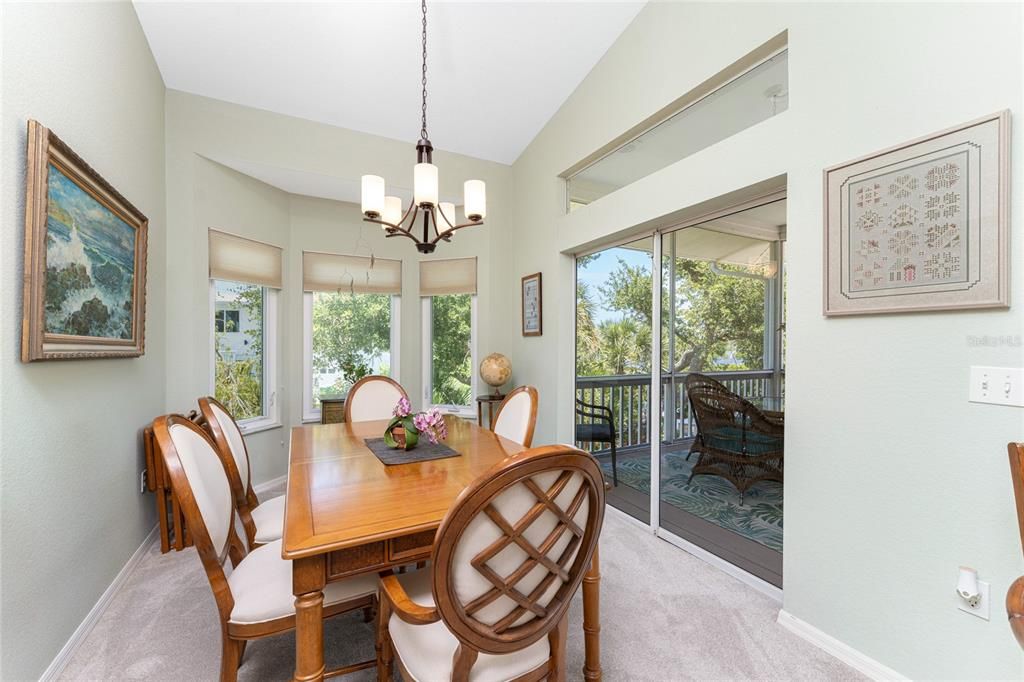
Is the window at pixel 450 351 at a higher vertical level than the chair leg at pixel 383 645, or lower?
higher

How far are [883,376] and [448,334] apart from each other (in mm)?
3542

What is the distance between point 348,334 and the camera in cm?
416

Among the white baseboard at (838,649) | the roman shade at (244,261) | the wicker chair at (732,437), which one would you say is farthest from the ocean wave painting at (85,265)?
Result: the white baseboard at (838,649)

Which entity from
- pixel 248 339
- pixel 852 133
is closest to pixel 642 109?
pixel 852 133

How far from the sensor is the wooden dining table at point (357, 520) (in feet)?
3.50

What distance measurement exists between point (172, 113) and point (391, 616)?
3.58 meters

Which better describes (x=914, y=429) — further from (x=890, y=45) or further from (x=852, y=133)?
(x=890, y=45)

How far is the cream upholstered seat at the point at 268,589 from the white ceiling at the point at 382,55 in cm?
292

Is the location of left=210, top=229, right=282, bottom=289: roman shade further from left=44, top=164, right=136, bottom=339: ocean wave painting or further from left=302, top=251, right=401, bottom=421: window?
left=44, top=164, right=136, bottom=339: ocean wave painting

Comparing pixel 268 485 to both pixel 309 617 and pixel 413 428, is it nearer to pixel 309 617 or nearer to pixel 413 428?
pixel 413 428

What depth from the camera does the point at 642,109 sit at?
2.62 metres

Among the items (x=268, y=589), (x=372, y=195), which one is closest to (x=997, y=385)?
(x=268, y=589)

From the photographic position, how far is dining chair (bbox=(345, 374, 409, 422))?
286cm

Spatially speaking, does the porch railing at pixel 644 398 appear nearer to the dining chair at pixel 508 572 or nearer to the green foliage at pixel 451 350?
the green foliage at pixel 451 350
